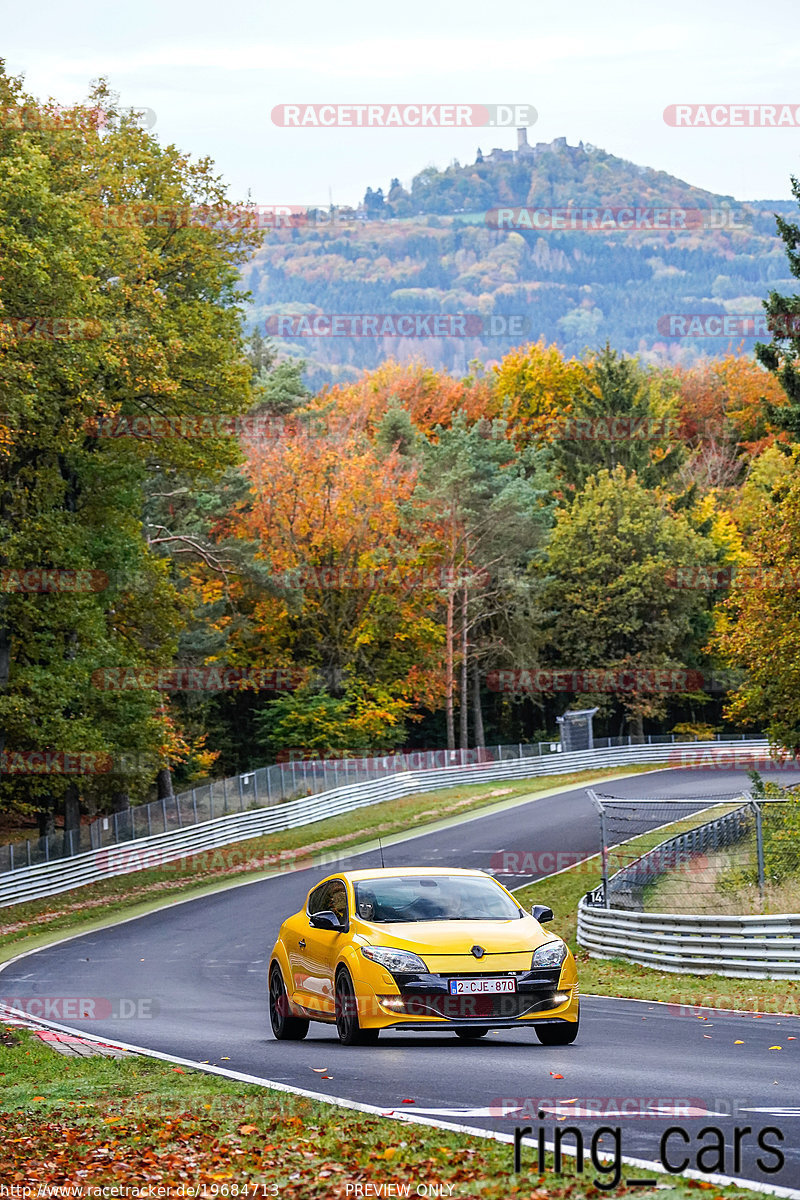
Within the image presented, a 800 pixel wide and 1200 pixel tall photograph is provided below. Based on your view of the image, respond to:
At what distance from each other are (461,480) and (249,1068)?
62.2 m

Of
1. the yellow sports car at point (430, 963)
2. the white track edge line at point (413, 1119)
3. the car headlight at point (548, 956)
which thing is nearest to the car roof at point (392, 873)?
the yellow sports car at point (430, 963)

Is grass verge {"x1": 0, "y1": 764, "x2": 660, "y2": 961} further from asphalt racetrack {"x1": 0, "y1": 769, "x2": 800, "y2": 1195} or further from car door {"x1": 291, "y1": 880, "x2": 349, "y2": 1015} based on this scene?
car door {"x1": 291, "y1": 880, "x2": 349, "y2": 1015}

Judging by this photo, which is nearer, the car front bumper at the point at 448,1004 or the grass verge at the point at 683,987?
the car front bumper at the point at 448,1004

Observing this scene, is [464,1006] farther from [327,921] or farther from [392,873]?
[392,873]

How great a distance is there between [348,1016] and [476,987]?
3.90 feet

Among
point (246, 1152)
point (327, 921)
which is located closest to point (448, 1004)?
point (327, 921)

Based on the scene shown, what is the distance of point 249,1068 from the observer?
11312 mm

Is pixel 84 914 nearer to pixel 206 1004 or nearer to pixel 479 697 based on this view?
pixel 206 1004

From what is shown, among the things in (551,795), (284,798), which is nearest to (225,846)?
(284,798)

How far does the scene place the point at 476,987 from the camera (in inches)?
465

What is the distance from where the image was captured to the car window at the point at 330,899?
13.1 metres

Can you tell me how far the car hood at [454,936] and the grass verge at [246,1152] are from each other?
2.22 metres

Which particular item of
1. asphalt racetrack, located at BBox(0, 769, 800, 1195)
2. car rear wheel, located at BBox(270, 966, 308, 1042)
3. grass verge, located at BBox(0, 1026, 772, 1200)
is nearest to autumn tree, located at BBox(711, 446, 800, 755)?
asphalt racetrack, located at BBox(0, 769, 800, 1195)

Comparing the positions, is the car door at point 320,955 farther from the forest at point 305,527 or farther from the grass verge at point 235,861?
the forest at point 305,527
